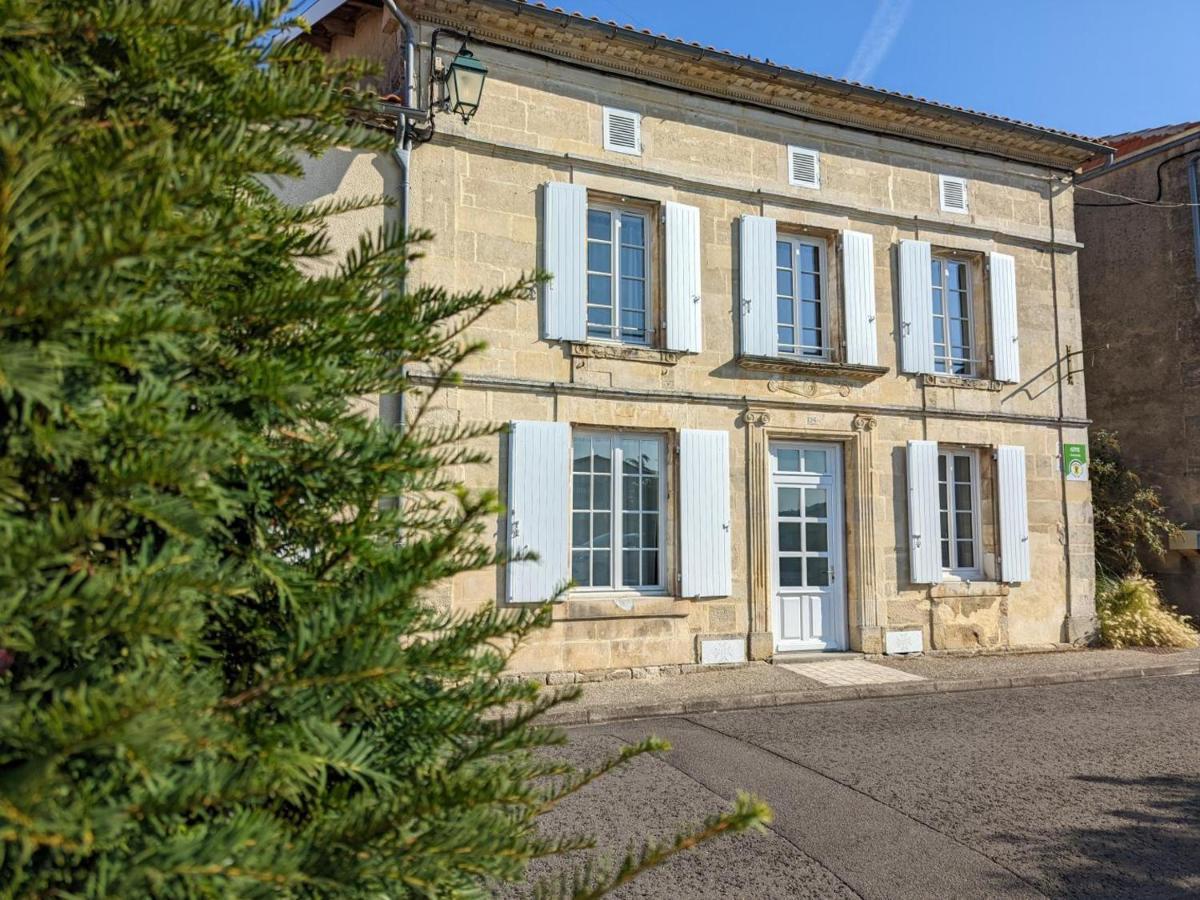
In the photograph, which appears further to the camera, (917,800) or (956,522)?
(956,522)

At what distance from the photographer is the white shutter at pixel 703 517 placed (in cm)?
945

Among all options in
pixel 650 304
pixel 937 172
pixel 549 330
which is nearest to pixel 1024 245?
pixel 937 172

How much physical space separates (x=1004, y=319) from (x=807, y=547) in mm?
3946

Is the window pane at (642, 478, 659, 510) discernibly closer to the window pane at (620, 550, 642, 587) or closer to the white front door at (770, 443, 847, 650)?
the window pane at (620, 550, 642, 587)

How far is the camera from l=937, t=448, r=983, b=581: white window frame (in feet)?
36.2

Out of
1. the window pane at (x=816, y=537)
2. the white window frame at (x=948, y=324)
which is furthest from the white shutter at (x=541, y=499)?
the white window frame at (x=948, y=324)

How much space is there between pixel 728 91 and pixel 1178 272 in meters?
7.66

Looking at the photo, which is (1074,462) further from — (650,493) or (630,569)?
(630,569)

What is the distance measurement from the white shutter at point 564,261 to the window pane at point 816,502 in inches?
130

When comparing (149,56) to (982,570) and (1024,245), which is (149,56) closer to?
(982,570)

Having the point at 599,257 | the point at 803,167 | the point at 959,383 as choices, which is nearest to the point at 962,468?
the point at 959,383

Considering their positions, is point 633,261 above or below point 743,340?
above

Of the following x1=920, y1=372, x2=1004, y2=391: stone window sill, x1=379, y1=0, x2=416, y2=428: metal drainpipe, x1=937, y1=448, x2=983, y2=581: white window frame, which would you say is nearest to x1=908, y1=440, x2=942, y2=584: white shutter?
x1=937, y1=448, x2=983, y2=581: white window frame

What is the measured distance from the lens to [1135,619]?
11508 millimetres
